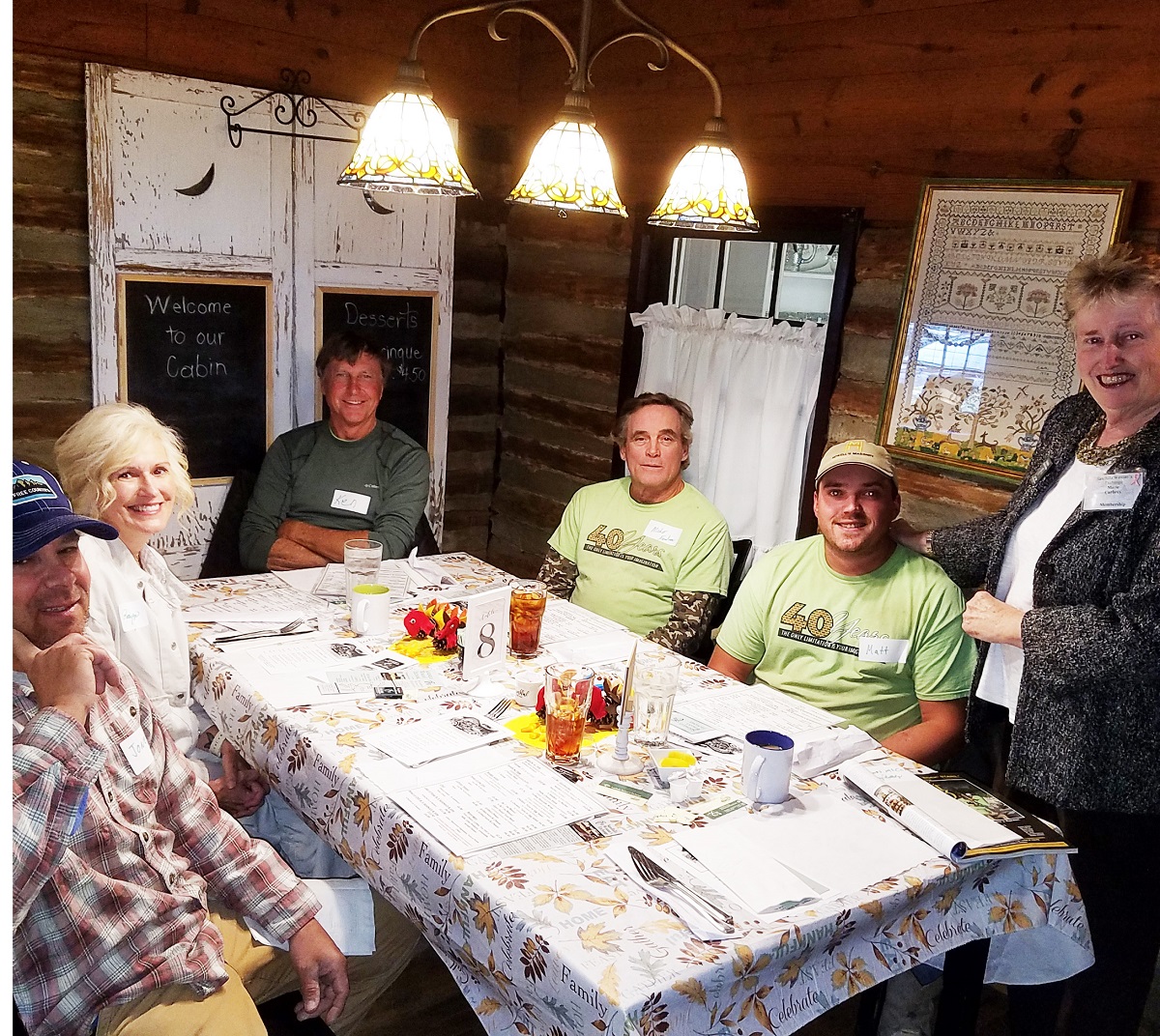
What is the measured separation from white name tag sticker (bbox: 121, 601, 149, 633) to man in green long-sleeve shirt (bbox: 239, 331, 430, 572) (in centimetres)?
143

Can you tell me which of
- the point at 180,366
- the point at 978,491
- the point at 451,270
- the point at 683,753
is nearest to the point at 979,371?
the point at 978,491

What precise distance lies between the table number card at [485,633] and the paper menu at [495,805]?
0.40m

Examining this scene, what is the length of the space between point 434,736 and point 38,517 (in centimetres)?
77

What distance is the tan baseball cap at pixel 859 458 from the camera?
2.39 meters

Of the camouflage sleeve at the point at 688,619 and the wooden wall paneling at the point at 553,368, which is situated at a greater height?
the wooden wall paneling at the point at 553,368

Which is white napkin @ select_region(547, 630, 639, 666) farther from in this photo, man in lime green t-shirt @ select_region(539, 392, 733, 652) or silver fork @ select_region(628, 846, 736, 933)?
silver fork @ select_region(628, 846, 736, 933)

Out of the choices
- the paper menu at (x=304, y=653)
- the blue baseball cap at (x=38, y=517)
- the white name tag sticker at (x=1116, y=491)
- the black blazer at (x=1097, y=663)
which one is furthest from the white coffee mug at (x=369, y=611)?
the white name tag sticker at (x=1116, y=491)

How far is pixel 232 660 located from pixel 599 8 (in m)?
2.80

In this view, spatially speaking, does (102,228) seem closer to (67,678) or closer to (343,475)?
(343,475)

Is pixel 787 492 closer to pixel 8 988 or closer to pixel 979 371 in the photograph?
pixel 979 371

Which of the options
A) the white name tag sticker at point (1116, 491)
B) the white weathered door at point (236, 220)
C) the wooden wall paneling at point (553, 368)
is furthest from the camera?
the wooden wall paneling at point (553, 368)

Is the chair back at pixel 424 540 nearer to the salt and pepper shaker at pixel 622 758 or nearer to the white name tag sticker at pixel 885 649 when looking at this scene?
the white name tag sticker at pixel 885 649

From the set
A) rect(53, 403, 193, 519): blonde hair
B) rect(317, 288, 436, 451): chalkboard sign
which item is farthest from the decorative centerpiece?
rect(317, 288, 436, 451): chalkboard sign

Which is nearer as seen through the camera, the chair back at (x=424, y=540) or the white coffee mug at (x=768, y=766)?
the white coffee mug at (x=768, y=766)
